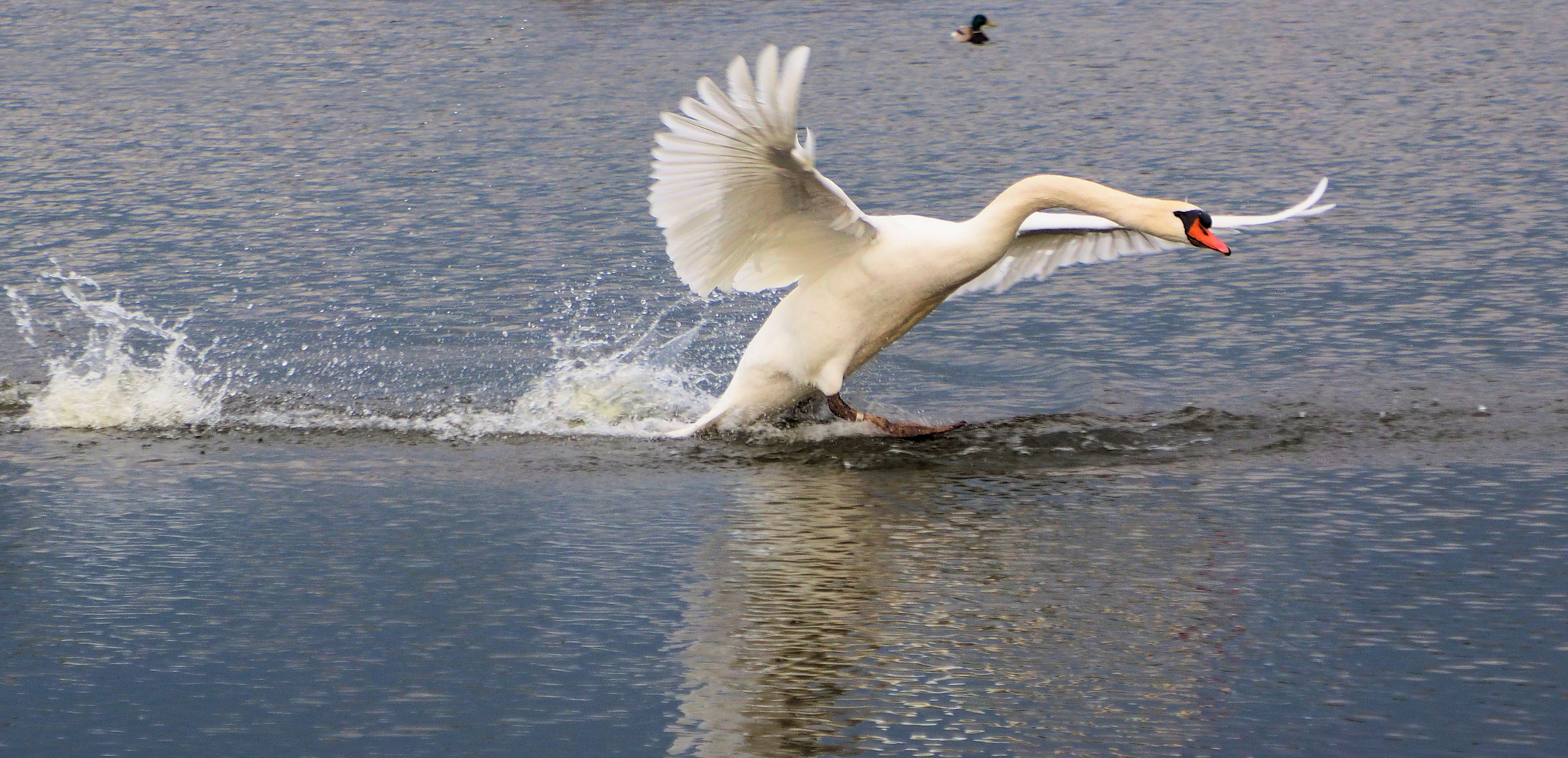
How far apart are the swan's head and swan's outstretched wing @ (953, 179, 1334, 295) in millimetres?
1099

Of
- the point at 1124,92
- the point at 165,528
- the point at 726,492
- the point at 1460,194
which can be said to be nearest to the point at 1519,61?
the point at 1124,92

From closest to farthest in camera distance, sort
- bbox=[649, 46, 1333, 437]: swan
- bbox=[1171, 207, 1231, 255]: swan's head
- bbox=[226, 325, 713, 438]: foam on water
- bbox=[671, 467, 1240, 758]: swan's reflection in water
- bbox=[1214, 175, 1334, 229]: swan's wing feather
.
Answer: bbox=[671, 467, 1240, 758]: swan's reflection in water < bbox=[649, 46, 1333, 437]: swan < bbox=[1171, 207, 1231, 255]: swan's head < bbox=[1214, 175, 1334, 229]: swan's wing feather < bbox=[226, 325, 713, 438]: foam on water

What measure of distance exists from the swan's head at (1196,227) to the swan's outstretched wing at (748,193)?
1.26m

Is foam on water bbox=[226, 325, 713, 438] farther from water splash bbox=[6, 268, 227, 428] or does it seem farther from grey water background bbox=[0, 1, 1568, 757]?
water splash bbox=[6, 268, 227, 428]

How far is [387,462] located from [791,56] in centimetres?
256

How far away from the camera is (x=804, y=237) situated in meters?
8.35

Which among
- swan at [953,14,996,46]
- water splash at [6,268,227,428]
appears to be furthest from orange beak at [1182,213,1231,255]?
swan at [953,14,996,46]

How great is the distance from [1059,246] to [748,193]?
2.21 metres

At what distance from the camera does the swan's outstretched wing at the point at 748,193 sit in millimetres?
7445

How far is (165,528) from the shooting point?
7289 mm

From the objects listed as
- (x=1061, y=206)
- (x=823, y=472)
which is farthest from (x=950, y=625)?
(x=1061, y=206)

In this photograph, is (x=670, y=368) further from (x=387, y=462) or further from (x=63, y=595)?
(x=63, y=595)

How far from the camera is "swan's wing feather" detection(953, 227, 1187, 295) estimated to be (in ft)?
31.3

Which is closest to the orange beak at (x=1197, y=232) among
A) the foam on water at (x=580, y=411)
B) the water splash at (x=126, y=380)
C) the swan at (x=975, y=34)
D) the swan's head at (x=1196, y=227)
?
the swan's head at (x=1196, y=227)
